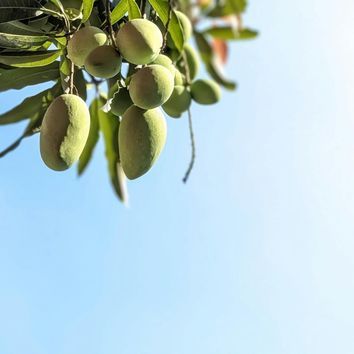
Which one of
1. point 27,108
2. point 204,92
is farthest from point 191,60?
point 27,108

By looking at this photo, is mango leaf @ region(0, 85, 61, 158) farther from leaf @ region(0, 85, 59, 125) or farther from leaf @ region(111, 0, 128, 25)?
leaf @ region(111, 0, 128, 25)

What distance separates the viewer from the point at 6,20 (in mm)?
1000

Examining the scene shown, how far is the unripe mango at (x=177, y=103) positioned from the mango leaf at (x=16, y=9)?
0.86 feet

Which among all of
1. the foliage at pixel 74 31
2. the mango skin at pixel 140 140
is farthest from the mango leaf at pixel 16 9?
the mango skin at pixel 140 140

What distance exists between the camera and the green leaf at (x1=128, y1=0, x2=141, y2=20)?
1.05 metres

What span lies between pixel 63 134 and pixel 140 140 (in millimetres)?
105

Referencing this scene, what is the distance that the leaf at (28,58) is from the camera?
3.49 ft

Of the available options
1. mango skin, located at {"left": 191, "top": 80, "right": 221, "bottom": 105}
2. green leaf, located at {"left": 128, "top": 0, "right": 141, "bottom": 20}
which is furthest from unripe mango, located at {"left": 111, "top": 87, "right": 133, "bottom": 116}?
mango skin, located at {"left": 191, "top": 80, "right": 221, "bottom": 105}

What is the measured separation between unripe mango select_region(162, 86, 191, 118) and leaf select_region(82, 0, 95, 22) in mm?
205

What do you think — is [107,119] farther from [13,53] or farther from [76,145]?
[76,145]

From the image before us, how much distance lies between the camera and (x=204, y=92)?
49.4 inches

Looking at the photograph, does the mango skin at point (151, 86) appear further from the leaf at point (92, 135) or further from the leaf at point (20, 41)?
the leaf at point (92, 135)

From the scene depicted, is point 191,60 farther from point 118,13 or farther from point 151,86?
point 151,86

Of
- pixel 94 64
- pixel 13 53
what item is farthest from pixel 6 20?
pixel 94 64
